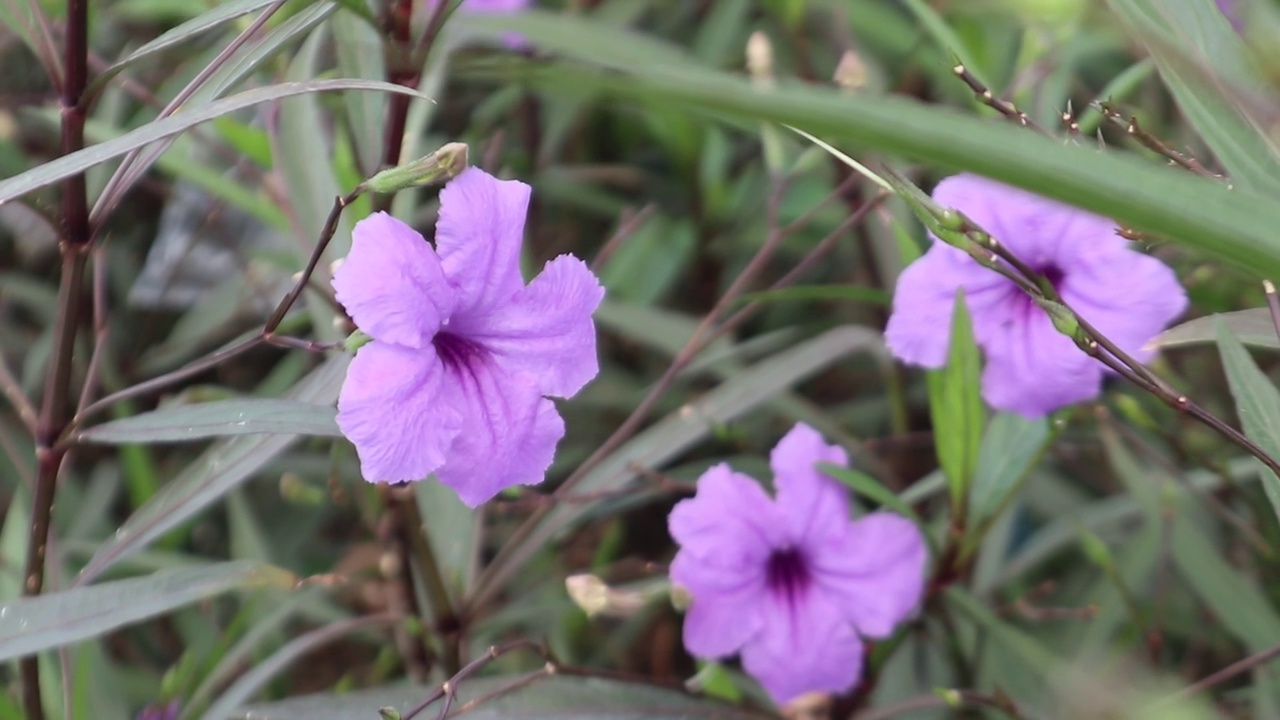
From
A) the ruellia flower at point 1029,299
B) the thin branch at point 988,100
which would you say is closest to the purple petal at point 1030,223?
the ruellia flower at point 1029,299

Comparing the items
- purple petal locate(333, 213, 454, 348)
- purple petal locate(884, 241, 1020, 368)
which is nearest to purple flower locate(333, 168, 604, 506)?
purple petal locate(333, 213, 454, 348)

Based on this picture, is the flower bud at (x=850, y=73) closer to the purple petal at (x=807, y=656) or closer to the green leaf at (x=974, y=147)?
the purple petal at (x=807, y=656)

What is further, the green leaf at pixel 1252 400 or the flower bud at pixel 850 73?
the flower bud at pixel 850 73

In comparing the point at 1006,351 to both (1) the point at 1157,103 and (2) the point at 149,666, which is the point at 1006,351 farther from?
(2) the point at 149,666

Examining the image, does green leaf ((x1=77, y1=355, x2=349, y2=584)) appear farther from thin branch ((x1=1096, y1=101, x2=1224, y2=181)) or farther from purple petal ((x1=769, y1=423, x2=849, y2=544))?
thin branch ((x1=1096, y1=101, x2=1224, y2=181))

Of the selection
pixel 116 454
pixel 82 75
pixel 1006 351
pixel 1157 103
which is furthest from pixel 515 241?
pixel 1157 103

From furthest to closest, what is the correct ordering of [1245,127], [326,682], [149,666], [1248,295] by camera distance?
[326,682] → [149,666] → [1248,295] → [1245,127]

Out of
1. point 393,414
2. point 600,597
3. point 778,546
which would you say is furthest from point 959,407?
point 393,414
